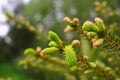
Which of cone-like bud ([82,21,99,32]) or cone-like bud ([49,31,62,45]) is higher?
cone-like bud ([49,31,62,45])

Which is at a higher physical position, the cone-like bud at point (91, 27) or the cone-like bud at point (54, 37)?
the cone-like bud at point (54, 37)

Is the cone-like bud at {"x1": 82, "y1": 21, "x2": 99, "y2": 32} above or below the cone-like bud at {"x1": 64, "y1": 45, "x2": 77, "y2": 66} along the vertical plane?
above

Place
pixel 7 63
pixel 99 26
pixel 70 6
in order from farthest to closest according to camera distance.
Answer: pixel 7 63 < pixel 70 6 < pixel 99 26

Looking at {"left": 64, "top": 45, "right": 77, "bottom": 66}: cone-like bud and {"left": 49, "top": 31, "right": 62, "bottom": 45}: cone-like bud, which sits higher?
{"left": 49, "top": 31, "right": 62, "bottom": 45}: cone-like bud

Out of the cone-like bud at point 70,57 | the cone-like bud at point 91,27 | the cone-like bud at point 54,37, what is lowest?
the cone-like bud at point 70,57

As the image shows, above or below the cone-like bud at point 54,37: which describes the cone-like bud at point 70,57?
below

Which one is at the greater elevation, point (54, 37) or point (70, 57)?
point (54, 37)

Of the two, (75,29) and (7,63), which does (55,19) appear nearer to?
(75,29)

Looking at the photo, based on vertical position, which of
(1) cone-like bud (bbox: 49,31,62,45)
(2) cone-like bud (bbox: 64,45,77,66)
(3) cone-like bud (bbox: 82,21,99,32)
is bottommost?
(2) cone-like bud (bbox: 64,45,77,66)

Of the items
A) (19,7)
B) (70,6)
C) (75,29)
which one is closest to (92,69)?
(75,29)

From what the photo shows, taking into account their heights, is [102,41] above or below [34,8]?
below

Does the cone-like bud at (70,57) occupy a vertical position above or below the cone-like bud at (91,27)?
below
